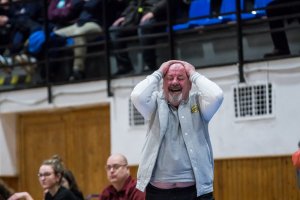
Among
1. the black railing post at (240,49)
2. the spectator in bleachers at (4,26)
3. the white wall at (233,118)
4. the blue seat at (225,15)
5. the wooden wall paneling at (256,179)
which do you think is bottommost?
the wooden wall paneling at (256,179)

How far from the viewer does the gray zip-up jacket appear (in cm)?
477

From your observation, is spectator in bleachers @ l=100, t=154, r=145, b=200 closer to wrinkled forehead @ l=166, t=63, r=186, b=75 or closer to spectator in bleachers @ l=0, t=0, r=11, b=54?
wrinkled forehead @ l=166, t=63, r=186, b=75

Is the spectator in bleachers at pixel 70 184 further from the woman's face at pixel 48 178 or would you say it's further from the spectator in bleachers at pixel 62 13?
the spectator in bleachers at pixel 62 13

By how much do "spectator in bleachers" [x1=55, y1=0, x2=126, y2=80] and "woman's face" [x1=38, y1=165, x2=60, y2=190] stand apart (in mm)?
2411

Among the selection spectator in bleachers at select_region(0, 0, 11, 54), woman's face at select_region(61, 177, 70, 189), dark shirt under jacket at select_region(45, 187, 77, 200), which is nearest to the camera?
dark shirt under jacket at select_region(45, 187, 77, 200)

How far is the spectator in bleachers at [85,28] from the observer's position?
9039 mm

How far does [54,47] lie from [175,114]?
477 cm

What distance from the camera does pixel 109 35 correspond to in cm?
886

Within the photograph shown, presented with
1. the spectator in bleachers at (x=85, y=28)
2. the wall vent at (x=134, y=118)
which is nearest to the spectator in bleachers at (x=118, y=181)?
the wall vent at (x=134, y=118)

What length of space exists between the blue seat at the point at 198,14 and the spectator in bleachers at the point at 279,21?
68 cm

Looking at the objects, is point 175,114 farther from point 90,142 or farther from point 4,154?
point 4,154

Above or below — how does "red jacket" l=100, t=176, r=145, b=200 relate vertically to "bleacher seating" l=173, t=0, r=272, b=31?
below

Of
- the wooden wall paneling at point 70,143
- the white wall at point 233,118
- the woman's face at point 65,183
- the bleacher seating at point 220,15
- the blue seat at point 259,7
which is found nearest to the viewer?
the woman's face at point 65,183

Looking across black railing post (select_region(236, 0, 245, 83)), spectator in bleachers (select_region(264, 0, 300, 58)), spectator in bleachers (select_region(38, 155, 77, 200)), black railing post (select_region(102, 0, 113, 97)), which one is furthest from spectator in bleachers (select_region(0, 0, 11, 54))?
spectator in bleachers (select_region(264, 0, 300, 58))
